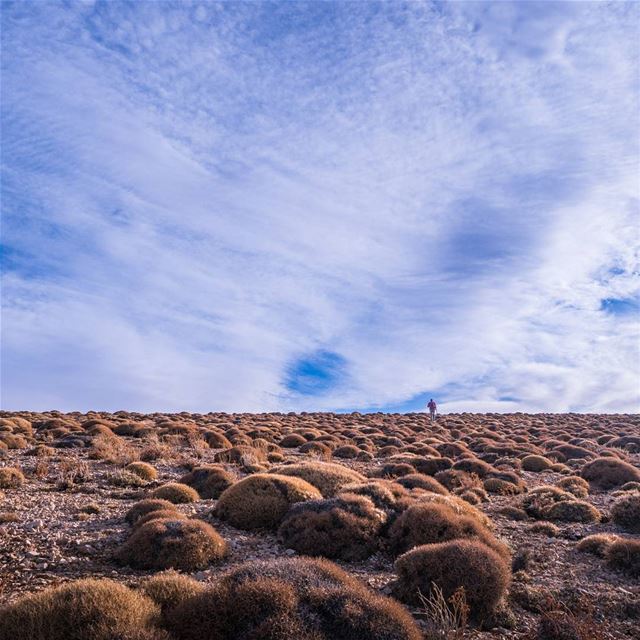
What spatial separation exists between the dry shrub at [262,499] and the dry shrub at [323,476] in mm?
834

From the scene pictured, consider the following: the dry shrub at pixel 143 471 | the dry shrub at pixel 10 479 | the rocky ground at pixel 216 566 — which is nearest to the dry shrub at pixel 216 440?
the rocky ground at pixel 216 566

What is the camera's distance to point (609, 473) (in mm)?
21516

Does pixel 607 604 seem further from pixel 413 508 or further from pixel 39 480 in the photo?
pixel 39 480

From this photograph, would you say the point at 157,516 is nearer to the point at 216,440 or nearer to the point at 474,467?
the point at 474,467

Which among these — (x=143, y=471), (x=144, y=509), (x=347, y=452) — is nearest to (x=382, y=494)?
(x=144, y=509)

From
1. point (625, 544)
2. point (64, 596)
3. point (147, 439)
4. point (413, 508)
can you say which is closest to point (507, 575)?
point (413, 508)

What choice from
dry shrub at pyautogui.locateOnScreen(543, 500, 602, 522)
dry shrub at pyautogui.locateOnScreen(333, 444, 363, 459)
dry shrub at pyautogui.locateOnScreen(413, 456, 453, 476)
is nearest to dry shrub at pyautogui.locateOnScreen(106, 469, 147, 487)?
dry shrub at pyautogui.locateOnScreen(413, 456, 453, 476)

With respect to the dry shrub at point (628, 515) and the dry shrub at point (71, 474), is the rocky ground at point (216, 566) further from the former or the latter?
the dry shrub at point (628, 515)

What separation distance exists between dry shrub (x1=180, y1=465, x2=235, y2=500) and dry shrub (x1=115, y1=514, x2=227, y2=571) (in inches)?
229

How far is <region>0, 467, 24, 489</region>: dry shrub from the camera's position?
53.4 feet

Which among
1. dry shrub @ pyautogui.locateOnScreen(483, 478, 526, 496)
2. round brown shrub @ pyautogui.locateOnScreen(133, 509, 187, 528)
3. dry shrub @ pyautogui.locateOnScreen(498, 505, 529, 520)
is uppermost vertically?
dry shrub @ pyautogui.locateOnScreen(483, 478, 526, 496)

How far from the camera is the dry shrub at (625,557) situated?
11.0 metres

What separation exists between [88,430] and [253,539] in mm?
21627

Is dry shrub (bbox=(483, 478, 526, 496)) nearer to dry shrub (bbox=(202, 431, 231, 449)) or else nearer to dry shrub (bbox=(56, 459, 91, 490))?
dry shrub (bbox=(202, 431, 231, 449))
